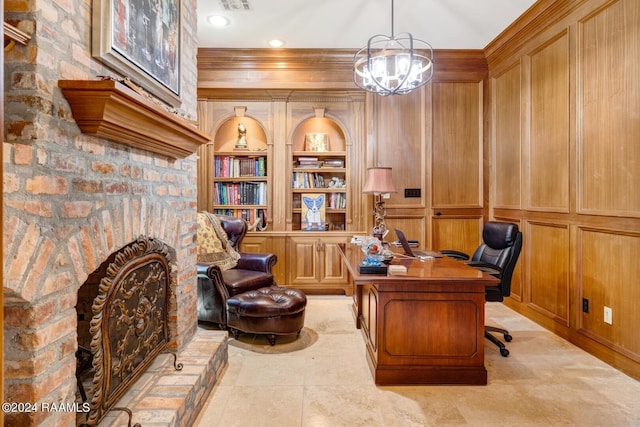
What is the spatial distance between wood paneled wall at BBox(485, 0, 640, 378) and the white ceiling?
353mm

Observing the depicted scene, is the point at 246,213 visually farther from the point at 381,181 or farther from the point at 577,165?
the point at 577,165

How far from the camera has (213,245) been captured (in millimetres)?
3555

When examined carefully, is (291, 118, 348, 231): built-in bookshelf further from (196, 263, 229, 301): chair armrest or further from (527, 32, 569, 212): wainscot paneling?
(527, 32, 569, 212): wainscot paneling

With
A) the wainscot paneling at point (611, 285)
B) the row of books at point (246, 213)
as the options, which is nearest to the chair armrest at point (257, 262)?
the row of books at point (246, 213)

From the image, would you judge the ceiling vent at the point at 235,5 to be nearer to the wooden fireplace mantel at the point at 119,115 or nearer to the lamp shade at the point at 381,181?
the lamp shade at the point at 381,181

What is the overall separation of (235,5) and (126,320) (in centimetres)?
307

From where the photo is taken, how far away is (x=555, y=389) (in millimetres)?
2312

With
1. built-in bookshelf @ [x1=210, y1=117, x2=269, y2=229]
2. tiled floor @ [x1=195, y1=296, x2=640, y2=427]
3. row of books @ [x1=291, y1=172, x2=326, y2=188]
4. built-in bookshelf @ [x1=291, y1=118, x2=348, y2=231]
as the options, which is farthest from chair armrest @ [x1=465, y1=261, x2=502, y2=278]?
built-in bookshelf @ [x1=210, y1=117, x2=269, y2=229]

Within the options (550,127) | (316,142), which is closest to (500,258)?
(550,127)

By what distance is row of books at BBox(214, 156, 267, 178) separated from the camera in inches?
189

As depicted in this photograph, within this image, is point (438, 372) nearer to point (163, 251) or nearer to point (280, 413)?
point (280, 413)

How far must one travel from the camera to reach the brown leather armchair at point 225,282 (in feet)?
9.98

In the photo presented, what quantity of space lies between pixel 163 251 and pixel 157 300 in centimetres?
27

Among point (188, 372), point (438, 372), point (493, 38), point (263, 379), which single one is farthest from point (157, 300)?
point (493, 38)
